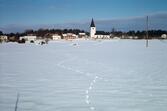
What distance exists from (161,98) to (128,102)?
0.93 metres

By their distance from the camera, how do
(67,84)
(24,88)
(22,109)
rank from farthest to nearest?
(67,84)
(24,88)
(22,109)

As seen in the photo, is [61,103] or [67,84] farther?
[67,84]

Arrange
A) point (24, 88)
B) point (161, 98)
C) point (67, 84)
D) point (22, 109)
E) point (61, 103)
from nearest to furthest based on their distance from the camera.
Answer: point (22, 109)
point (61, 103)
point (161, 98)
point (24, 88)
point (67, 84)

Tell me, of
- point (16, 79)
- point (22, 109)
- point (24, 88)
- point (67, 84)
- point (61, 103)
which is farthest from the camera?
point (16, 79)

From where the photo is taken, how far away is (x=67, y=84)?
973cm

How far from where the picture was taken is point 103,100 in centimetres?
720

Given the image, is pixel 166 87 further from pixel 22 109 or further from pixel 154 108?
pixel 22 109

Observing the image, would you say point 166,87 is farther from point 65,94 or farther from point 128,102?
point 65,94

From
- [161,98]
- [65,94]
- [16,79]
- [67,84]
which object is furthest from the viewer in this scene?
[16,79]

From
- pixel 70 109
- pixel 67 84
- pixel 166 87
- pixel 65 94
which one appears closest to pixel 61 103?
pixel 70 109

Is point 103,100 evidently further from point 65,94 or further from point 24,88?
point 24,88

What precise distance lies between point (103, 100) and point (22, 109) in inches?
75.9

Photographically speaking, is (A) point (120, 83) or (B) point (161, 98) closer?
(B) point (161, 98)

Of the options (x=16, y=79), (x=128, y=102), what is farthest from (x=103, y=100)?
(x=16, y=79)
